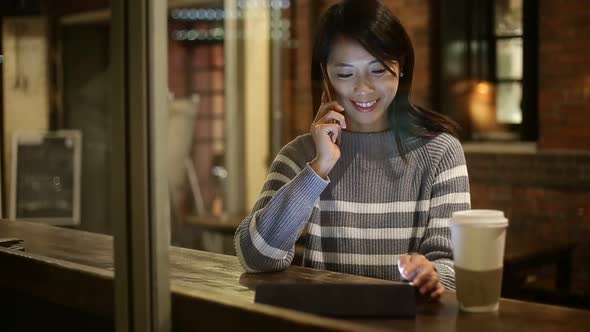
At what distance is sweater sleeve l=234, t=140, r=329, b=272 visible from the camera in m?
1.61

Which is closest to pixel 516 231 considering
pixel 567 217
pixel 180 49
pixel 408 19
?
pixel 567 217

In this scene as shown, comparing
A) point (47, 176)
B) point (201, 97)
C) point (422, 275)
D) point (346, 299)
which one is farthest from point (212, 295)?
point (201, 97)

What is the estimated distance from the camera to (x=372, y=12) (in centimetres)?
168

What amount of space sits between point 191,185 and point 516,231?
11.2 ft

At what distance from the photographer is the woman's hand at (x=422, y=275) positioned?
54.7 inches

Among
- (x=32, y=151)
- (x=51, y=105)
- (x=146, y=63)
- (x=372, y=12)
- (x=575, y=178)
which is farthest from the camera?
(x=51, y=105)

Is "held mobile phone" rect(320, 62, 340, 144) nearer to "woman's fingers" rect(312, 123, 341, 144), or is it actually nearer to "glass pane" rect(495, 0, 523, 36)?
"woman's fingers" rect(312, 123, 341, 144)

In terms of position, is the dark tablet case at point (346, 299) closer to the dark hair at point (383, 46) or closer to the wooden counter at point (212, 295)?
the wooden counter at point (212, 295)

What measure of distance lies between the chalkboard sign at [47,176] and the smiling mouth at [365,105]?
415 cm

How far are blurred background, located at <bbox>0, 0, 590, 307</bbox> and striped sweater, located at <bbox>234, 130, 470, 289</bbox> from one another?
170cm

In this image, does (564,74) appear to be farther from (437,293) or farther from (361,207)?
(437,293)

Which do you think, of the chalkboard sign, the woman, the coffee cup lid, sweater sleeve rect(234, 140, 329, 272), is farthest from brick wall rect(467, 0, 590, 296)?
the coffee cup lid

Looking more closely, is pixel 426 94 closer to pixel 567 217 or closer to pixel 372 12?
pixel 567 217

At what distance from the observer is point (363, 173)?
5.82 feet
